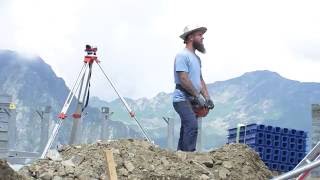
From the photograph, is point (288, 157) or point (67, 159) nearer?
point (67, 159)

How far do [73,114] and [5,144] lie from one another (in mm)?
1311

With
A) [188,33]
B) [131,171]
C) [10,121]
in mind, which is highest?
[188,33]

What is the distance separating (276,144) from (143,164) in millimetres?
5320

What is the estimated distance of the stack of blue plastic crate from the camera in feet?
37.9

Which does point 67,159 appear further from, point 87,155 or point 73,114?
point 73,114

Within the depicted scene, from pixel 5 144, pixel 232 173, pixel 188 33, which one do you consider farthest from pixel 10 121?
pixel 232 173

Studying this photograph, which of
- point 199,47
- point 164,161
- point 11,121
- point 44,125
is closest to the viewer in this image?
point 164,161

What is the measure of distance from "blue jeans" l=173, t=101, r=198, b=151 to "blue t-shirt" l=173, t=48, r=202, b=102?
0.09 m

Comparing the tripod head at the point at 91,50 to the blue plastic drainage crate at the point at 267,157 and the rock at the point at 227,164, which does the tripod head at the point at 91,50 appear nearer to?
the rock at the point at 227,164

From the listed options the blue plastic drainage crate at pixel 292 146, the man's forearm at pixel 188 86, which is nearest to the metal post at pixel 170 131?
the blue plastic drainage crate at pixel 292 146

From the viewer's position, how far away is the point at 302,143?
12.0 m

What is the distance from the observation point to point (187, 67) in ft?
26.1

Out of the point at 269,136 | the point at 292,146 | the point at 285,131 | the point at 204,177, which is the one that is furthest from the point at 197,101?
the point at 292,146

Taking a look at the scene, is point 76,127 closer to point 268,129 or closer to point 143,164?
point 143,164
